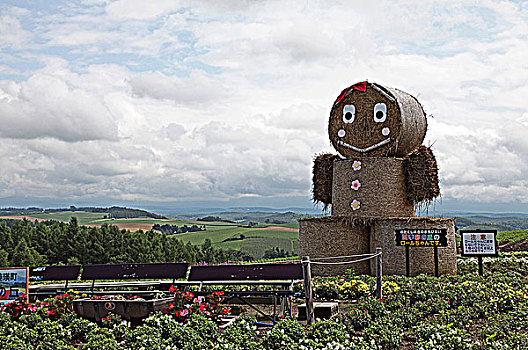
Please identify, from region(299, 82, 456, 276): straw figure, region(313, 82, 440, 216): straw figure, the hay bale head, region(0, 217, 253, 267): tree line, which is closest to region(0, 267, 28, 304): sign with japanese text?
region(299, 82, 456, 276): straw figure

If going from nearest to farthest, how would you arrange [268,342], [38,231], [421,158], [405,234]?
[268,342]
[405,234]
[421,158]
[38,231]

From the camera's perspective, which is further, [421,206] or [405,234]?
[421,206]

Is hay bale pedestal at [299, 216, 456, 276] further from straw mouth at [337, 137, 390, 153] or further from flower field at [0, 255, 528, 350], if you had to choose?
flower field at [0, 255, 528, 350]

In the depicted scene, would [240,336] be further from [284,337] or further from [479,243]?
[479,243]

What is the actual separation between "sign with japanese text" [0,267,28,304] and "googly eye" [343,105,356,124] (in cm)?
1056

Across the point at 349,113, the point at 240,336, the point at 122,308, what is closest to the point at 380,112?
the point at 349,113

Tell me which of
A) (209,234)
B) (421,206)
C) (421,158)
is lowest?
(209,234)

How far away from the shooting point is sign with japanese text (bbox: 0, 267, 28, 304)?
928 centimetres

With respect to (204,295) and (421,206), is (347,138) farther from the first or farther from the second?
(204,295)

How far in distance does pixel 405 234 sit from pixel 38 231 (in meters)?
18.6

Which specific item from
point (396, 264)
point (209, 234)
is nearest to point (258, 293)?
point (396, 264)

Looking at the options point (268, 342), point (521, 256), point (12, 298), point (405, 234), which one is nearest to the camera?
point (268, 342)

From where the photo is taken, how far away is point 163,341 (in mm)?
7113

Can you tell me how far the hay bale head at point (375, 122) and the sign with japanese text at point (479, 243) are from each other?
3186 millimetres
